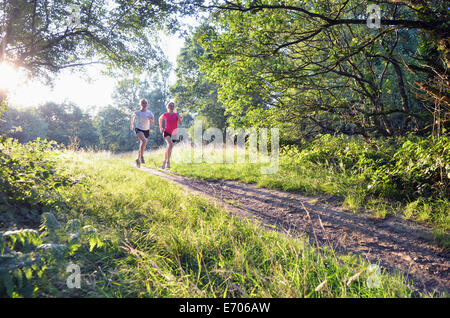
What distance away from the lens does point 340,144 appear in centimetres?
623

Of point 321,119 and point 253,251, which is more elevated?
point 321,119

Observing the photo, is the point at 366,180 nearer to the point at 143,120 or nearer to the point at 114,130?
the point at 143,120

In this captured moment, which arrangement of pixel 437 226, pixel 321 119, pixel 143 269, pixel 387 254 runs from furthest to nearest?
pixel 321 119
pixel 437 226
pixel 387 254
pixel 143 269

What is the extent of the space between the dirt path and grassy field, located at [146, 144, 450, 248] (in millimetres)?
188

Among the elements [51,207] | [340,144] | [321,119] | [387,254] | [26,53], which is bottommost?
[387,254]

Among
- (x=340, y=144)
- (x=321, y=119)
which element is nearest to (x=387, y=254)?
(x=340, y=144)

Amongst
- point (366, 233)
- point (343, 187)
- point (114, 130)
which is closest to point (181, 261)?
point (366, 233)

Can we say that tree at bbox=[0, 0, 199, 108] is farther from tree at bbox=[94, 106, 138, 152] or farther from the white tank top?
tree at bbox=[94, 106, 138, 152]

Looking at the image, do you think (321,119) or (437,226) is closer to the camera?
(437,226)

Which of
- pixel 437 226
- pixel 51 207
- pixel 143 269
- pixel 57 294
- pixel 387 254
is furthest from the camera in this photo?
pixel 51 207

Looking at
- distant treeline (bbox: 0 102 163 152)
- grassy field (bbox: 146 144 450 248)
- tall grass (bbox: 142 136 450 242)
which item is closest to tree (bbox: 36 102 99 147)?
distant treeline (bbox: 0 102 163 152)

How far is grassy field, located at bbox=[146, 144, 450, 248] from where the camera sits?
3.12 metres
